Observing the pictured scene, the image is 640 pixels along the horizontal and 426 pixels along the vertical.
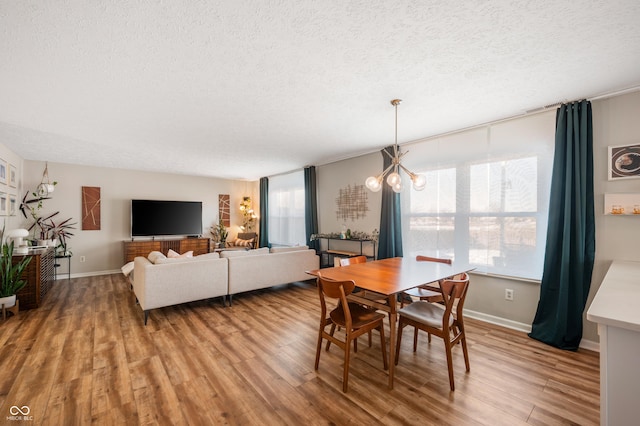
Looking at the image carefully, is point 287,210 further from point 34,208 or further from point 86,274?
point 34,208

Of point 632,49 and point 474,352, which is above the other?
point 632,49

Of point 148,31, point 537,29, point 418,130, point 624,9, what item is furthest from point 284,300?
point 624,9

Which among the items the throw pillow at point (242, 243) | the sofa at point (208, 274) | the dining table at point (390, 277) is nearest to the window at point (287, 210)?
the throw pillow at point (242, 243)

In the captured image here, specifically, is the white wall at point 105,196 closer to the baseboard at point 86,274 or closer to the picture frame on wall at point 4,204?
the baseboard at point 86,274

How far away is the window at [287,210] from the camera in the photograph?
252 inches

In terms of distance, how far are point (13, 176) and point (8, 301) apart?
254cm

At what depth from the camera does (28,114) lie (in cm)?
296

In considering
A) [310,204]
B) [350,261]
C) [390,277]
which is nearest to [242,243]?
[310,204]

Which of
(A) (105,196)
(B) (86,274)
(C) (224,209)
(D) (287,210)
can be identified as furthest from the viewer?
(C) (224,209)

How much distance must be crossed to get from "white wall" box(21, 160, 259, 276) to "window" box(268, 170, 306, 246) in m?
2.08

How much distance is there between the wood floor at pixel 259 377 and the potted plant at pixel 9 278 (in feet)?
0.84

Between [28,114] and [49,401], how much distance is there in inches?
114

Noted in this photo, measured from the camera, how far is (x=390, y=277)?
242cm

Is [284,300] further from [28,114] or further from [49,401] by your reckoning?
[28,114]
